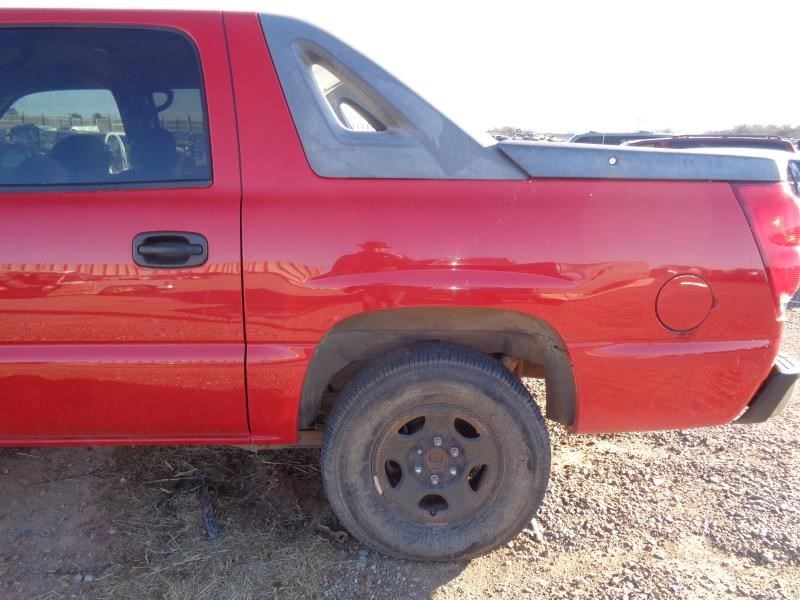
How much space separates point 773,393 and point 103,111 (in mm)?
2769

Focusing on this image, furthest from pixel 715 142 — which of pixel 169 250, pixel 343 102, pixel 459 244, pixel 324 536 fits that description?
pixel 169 250

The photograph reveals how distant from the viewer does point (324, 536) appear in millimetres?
2693

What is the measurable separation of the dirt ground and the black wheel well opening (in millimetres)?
460

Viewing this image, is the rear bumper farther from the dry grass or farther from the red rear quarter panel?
the dry grass

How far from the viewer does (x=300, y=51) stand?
221 cm

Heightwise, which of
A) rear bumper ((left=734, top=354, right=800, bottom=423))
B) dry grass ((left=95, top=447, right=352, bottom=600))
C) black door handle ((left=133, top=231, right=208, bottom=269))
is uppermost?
black door handle ((left=133, top=231, right=208, bottom=269))

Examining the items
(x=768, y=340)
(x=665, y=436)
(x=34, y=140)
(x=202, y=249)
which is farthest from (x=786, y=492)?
(x=34, y=140)

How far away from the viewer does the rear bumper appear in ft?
7.57

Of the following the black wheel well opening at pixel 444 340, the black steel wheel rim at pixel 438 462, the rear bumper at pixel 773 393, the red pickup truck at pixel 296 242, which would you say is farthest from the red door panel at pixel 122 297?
the rear bumper at pixel 773 393

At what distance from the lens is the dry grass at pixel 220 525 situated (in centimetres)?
239

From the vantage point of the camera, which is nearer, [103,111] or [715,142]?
[103,111]

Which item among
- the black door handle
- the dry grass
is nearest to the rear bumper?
the dry grass

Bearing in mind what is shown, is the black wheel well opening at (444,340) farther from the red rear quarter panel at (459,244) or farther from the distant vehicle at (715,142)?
the distant vehicle at (715,142)

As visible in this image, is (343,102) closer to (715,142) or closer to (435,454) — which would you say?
(435,454)
